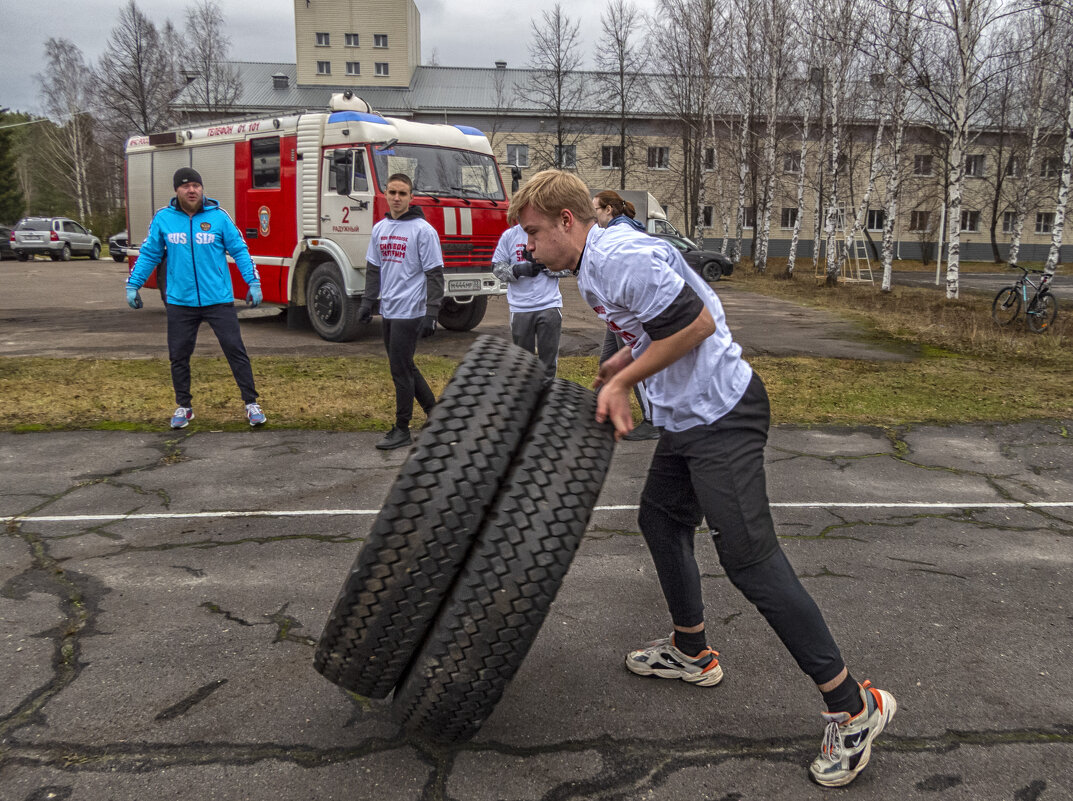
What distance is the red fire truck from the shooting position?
11.6 meters

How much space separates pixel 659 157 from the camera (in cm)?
4666

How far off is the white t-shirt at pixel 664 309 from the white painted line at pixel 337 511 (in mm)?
2360

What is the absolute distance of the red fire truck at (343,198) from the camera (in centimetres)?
1160

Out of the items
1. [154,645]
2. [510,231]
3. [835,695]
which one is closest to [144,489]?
[154,645]

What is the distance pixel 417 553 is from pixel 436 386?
6.40 meters

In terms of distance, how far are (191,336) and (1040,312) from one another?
560 inches

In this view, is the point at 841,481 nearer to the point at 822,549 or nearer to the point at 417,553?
the point at 822,549

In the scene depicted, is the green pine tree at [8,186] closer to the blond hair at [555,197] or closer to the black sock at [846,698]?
the blond hair at [555,197]

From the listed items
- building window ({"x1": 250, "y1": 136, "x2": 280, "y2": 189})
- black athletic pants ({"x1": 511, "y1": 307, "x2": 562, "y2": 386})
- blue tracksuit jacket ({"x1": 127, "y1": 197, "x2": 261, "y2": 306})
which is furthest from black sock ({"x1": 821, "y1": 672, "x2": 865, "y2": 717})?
building window ({"x1": 250, "y1": 136, "x2": 280, "y2": 189})

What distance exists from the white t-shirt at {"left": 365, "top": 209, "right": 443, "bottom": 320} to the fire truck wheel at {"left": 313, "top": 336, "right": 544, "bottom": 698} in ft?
12.4

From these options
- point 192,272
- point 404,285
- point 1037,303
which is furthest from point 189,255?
point 1037,303

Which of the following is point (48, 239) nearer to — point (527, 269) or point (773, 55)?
point (773, 55)

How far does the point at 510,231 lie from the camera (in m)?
7.12

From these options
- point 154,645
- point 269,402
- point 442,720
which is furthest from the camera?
point 269,402
